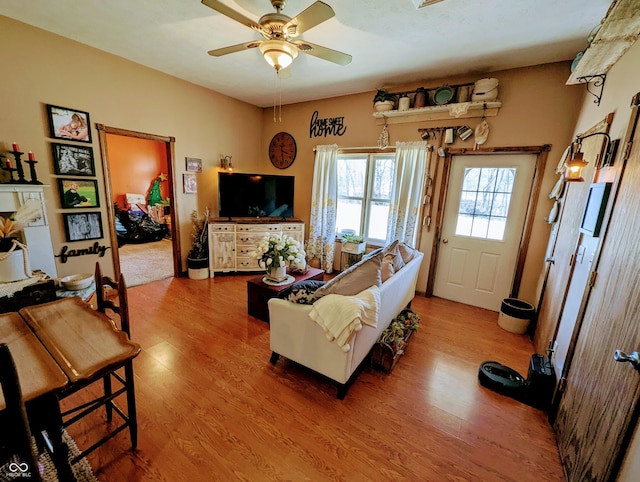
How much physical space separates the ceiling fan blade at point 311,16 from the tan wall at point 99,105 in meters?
2.53

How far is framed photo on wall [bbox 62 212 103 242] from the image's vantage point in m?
2.88

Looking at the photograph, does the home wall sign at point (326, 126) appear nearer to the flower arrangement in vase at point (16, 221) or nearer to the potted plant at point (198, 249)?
the potted plant at point (198, 249)

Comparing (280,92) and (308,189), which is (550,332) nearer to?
(308,189)

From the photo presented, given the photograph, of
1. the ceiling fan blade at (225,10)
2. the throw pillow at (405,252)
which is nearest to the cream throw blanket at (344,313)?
the throw pillow at (405,252)

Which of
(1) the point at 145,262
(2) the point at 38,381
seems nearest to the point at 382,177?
(2) the point at 38,381

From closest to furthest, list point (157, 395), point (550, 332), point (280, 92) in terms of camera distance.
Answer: point (157, 395), point (550, 332), point (280, 92)

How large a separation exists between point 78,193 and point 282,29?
9.29 feet

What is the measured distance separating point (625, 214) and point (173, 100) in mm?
4645

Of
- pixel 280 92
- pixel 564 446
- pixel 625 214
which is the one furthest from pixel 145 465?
pixel 280 92

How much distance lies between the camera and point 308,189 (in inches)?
184

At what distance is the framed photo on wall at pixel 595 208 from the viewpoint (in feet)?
5.26

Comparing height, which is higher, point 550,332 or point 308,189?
point 308,189

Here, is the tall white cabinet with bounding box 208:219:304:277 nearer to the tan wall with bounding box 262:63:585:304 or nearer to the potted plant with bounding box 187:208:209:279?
the potted plant with bounding box 187:208:209:279

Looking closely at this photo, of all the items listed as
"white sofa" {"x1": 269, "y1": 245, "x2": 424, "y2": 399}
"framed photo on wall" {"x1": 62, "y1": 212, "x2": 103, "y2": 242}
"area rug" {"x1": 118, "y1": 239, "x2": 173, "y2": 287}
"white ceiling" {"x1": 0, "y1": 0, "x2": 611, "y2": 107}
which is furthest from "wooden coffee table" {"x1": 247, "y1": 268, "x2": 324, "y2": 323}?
"white ceiling" {"x1": 0, "y1": 0, "x2": 611, "y2": 107}
